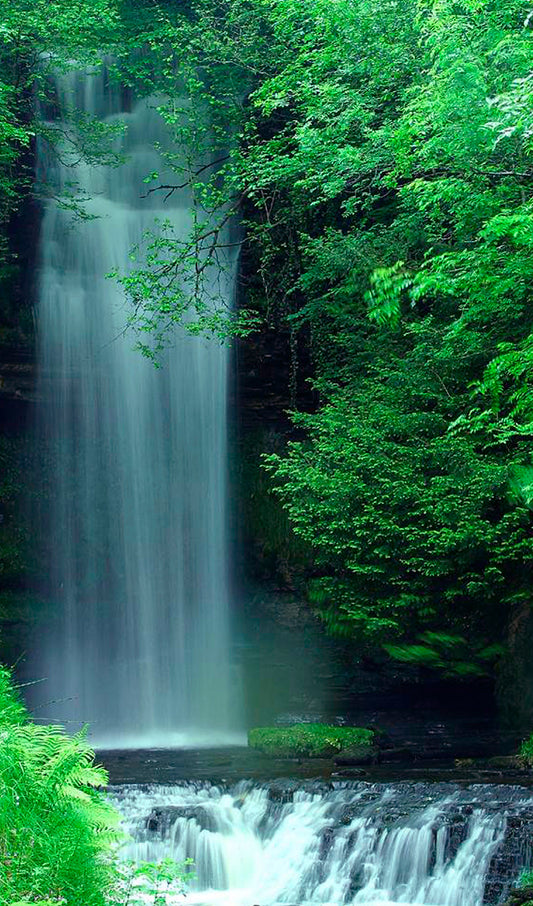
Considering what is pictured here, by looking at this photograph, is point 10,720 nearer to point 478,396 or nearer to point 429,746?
point 429,746

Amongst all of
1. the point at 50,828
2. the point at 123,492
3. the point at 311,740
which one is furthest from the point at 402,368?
the point at 50,828

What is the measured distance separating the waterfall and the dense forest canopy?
0.95 meters

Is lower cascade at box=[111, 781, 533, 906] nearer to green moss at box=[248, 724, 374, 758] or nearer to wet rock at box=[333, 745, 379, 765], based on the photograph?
wet rock at box=[333, 745, 379, 765]

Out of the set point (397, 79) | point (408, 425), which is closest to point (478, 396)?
point (408, 425)

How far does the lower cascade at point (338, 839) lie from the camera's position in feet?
24.4

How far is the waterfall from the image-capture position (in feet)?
48.8

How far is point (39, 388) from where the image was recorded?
15031mm

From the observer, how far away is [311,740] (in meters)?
11.2

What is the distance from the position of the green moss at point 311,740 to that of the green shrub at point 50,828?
5.99m

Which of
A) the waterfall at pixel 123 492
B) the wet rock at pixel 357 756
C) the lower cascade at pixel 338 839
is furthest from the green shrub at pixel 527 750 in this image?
the waterfall at pixel 123 492

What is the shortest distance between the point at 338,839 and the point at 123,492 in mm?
8294

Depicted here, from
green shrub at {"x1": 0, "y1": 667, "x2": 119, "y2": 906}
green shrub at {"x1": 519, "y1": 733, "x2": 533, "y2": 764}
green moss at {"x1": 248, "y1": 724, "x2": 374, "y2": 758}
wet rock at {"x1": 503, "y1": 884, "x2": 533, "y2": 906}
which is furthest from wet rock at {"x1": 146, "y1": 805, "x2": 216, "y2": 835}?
green shrub at {"x1": 519, "y1": 733, "x2": 533, "y2": 764}

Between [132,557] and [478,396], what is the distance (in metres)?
6.46

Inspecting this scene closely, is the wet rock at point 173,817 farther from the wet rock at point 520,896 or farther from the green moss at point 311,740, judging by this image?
the wet rock at point 520,896
